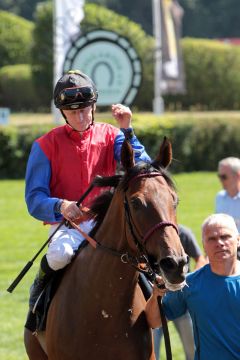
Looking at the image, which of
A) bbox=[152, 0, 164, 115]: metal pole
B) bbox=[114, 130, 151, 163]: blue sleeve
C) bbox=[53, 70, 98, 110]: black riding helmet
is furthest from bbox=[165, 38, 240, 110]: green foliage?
bbox=[53, 70, 98, 110]: black riding helmet

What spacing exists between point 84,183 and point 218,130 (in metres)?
19.8

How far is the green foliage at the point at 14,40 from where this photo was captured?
47656 mm

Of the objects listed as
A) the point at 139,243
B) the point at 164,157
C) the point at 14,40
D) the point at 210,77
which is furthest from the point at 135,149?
the point at 14,40

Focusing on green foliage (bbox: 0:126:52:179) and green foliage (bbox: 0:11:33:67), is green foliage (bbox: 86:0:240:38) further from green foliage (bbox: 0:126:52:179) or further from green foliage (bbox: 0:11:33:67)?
green foliage (bbox: 0:126:52:179)

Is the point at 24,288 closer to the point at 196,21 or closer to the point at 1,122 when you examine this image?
the point at 1,122

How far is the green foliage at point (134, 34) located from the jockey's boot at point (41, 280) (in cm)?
2989

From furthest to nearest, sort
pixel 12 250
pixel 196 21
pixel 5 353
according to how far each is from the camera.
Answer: pixel 196 21 → pixel 12 250 → pixel 5 353

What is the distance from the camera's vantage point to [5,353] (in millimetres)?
7793

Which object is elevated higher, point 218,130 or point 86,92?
point 86,92

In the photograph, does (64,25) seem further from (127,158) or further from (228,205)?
(127,158)

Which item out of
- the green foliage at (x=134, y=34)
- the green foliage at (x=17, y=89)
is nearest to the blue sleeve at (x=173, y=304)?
the green foliage at (x=134, y=34)

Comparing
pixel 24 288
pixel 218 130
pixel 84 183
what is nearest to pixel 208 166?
pixel 218 130

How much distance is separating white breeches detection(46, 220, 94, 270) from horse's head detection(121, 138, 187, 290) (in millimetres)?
609

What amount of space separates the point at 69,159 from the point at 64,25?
59.9 feet
